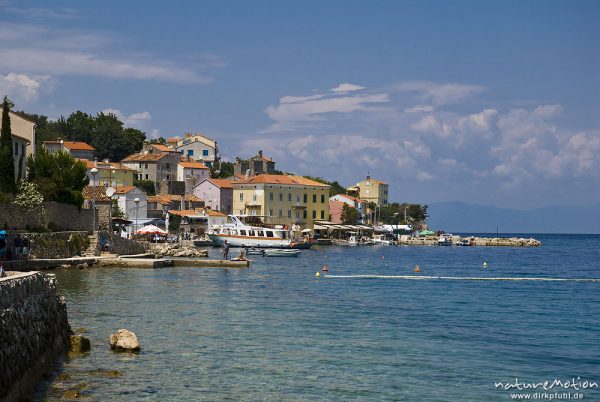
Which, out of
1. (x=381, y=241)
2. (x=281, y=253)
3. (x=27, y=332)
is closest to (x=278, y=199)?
(x=381, y=241)

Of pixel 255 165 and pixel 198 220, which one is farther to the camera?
pixel 255 165

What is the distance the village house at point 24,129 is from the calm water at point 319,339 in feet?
62.2

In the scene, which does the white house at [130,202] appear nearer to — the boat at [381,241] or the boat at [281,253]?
the boat at [281,253]

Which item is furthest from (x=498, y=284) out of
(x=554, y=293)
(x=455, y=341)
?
(x=455, y=341)

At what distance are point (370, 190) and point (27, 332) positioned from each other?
6510 inches

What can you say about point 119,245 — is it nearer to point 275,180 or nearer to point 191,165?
point 275,180

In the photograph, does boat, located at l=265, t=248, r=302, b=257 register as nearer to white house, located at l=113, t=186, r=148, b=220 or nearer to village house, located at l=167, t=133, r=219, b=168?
white house, located at l=113, t=186, r=148, b=220

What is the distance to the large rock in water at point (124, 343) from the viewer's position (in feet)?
72.7

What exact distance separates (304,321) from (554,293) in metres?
22.6

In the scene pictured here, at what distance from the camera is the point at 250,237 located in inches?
3900

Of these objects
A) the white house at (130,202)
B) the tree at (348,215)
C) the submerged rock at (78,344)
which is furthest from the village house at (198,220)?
the submerged rock at (78,344)

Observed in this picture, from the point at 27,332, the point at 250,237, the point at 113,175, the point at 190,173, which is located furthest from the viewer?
the point at 190,173

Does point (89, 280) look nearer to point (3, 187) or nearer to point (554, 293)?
point (3, 187)

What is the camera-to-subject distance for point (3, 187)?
49531 millimetres
